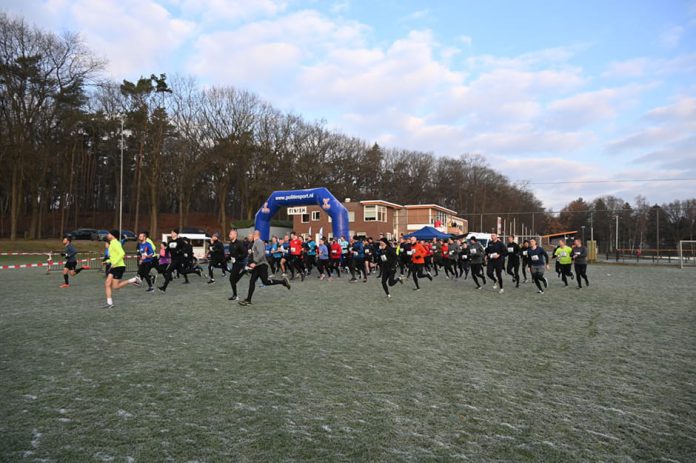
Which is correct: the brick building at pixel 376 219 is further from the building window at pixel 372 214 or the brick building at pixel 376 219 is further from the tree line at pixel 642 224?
the tree line at pixel 642 224

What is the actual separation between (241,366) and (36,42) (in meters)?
39.5

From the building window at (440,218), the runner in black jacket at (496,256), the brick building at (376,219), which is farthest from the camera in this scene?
the building window at (440,218)

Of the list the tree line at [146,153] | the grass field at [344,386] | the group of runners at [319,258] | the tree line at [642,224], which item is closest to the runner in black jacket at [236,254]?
the group of runners at [319,258]

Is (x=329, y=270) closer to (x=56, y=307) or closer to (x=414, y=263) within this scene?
(x=414, y=263)

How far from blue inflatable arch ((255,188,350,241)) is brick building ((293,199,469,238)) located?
69.4ft

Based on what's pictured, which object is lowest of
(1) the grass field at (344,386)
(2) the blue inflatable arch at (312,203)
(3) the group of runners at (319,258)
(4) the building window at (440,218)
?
(1) the grass field at (344,386)

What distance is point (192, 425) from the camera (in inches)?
147

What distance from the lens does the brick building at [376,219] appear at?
5131 cm

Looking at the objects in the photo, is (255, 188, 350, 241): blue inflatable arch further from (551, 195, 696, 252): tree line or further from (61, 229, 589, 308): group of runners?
(551, 195, 696, 252): tree line

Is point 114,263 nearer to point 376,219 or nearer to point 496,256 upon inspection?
point 496,256

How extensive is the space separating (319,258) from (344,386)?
45.4ft

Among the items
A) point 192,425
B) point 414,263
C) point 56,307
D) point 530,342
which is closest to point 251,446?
point 192,425

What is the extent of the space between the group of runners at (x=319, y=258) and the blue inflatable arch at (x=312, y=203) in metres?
2.68

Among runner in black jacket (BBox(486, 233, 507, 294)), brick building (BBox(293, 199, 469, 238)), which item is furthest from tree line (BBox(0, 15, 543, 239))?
runner in black jacket (BBox(486, 233, 507, 294))
